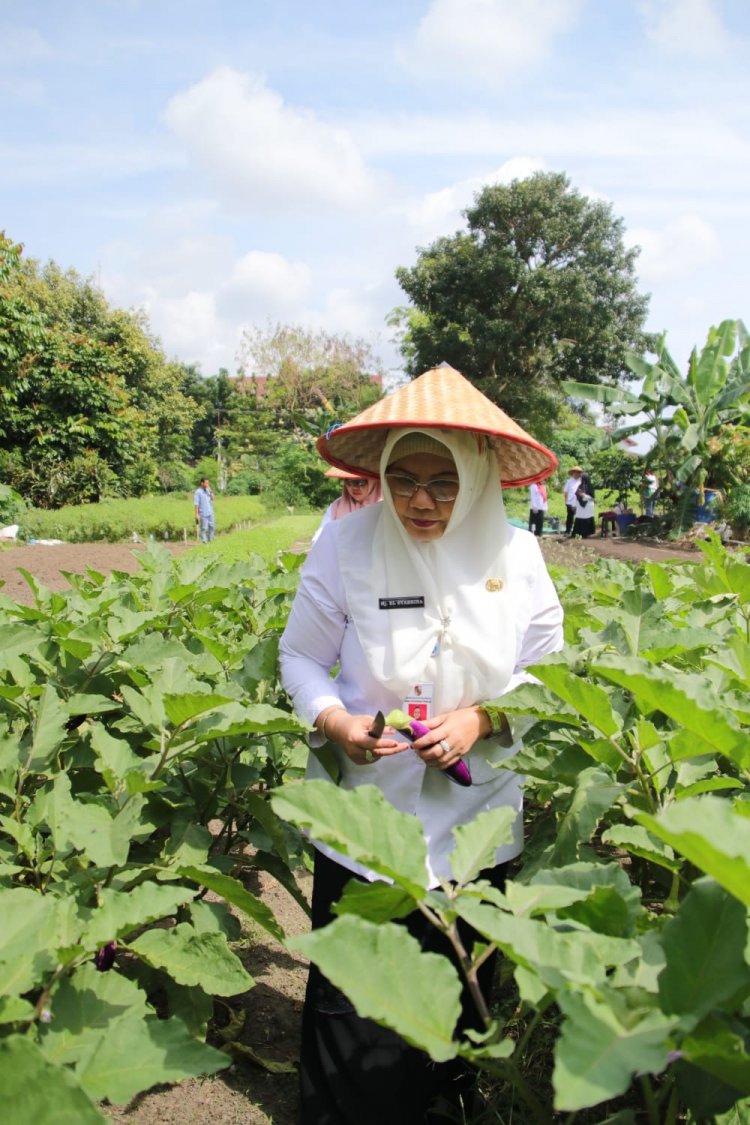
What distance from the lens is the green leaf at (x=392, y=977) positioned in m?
0.88

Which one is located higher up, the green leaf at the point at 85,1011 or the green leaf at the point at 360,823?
the green leaf at the point at 360,823

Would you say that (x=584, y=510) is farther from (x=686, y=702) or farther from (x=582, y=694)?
(x=686, y=702)

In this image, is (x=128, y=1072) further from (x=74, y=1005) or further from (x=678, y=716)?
(x=678, y=716)

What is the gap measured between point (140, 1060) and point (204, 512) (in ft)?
63.0

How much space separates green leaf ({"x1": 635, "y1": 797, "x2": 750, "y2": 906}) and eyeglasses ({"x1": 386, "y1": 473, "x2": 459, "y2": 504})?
1163mm

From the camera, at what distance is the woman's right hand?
1.72 metres

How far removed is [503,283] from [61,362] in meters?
15.5

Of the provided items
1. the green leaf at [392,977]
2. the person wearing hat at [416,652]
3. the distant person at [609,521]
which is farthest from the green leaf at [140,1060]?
the distant person at [609,521]

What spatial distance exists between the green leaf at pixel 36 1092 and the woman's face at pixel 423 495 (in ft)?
4.18

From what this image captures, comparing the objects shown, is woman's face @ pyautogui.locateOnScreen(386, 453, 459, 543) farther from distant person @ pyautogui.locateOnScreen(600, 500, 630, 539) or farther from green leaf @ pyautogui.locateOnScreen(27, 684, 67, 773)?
distant person @ pyautogui.locateOnScreen(600, 500, 630, 539)

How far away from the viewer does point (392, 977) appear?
0.92 m

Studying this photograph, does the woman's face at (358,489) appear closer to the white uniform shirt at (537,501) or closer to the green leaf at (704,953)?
the green leaf at (704,953)

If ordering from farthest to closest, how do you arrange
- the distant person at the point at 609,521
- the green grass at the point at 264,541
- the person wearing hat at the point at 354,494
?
the distant person at the point at 609,521
the green grass at the point at 264,541
the person wearing hat at the point at 354,494

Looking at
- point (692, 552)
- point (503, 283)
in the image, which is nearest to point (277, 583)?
point (692, 552)
